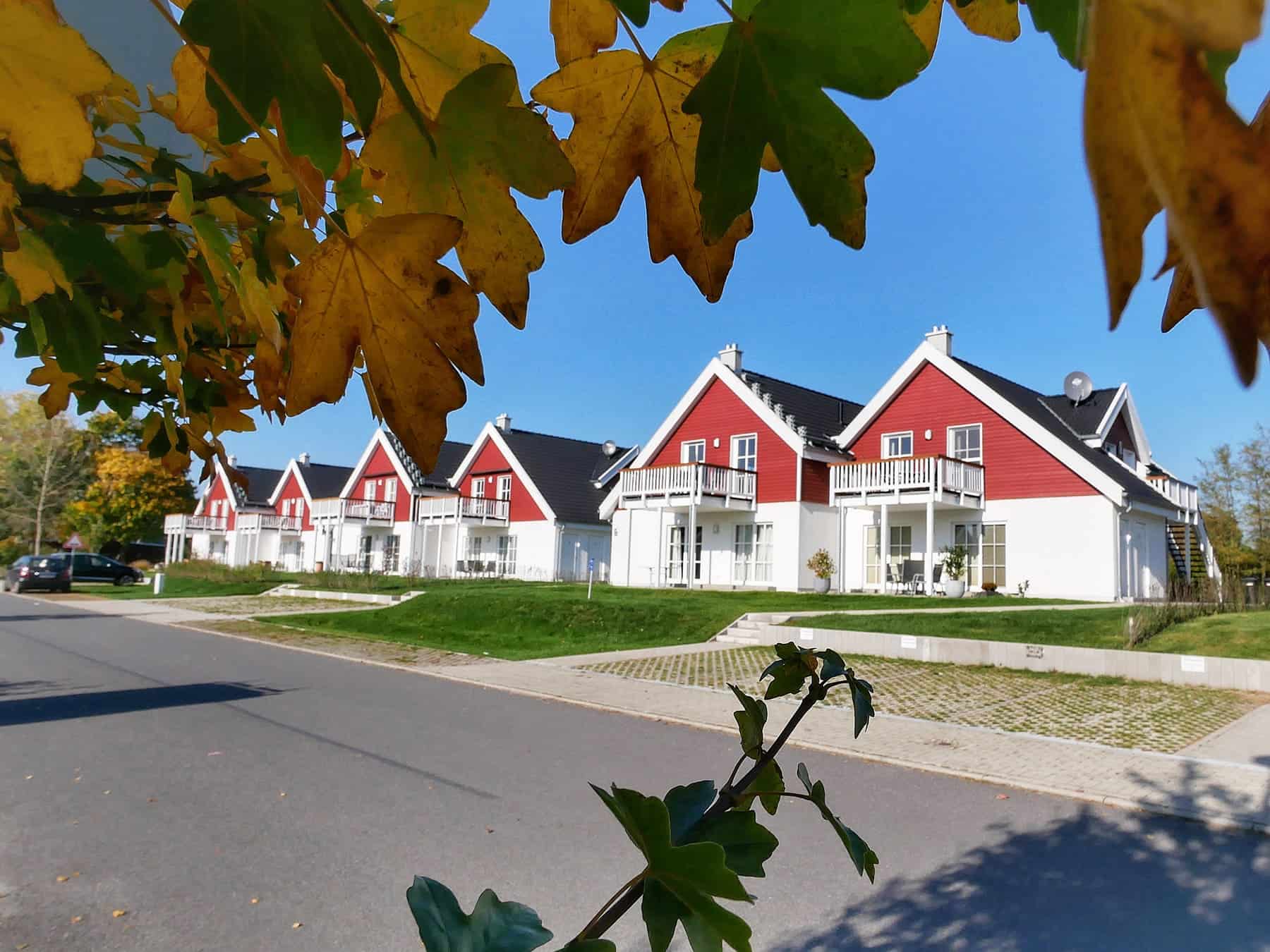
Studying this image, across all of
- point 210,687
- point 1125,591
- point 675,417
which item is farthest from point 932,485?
point 210,687

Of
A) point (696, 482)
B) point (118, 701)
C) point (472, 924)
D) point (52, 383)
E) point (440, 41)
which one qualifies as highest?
point (696, 482)

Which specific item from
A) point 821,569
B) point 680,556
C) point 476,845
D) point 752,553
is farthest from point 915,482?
point 476,845

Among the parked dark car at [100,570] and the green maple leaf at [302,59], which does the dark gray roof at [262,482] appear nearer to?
the parked dark car at [100,570]

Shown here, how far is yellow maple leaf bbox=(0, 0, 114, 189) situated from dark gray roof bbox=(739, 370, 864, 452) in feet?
85.6

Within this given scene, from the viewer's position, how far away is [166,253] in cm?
123

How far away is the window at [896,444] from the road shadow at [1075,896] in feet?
64.7

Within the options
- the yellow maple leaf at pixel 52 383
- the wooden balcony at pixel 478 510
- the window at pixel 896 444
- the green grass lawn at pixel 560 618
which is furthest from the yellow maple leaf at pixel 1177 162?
the wooden balcony at pixel 478 510

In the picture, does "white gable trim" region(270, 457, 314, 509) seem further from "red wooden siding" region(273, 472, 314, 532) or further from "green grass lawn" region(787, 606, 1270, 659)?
"green grass lawn" region(787, 606, 1270, 659)

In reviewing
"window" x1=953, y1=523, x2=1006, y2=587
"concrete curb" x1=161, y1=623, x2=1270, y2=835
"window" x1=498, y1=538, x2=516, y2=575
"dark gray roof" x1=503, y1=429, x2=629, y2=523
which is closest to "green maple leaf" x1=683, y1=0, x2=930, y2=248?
"concrete curb" x1=161, y1=623, x2=1270, y2=835

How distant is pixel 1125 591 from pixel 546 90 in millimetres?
24314

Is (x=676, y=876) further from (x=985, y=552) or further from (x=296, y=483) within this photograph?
(x=296, y=483)

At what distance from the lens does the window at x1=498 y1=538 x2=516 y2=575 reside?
120 feet

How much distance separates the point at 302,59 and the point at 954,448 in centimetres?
2540

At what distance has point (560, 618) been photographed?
19.3 metres
